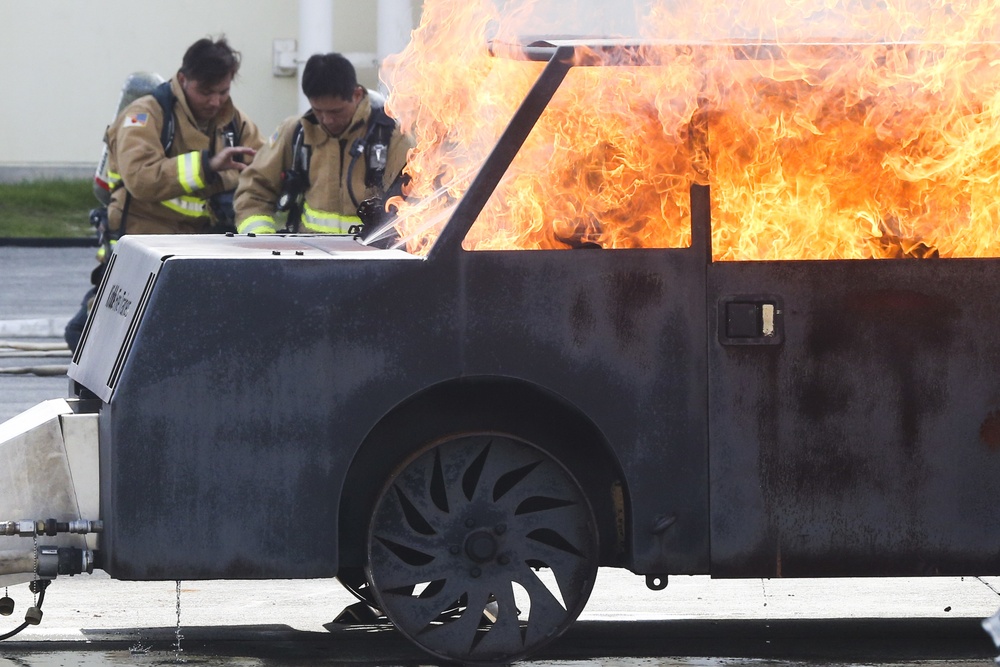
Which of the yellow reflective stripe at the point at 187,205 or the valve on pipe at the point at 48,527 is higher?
the yellow reflective stripe at the point at 187,205

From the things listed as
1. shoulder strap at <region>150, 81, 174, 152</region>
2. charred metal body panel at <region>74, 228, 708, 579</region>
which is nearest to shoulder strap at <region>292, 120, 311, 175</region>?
shoulder strap at <region>150, 81, 174, 152</region>

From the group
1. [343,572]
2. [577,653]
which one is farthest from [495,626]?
[343,572]

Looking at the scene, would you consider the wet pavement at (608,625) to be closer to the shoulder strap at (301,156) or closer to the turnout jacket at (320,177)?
the turnout jacket at (320,177)

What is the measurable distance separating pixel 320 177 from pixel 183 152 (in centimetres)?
95

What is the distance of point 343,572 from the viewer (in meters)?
5.77

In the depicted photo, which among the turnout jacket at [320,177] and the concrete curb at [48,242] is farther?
the concrete curb at [48,242]

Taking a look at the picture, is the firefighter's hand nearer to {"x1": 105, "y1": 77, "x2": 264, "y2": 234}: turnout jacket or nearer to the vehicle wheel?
{"x1": 105, "y1": 77, "x2": 264, "y2": 234}: turnout jacket

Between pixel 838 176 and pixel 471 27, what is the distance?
1.32m

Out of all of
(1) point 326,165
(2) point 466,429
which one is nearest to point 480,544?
(2) point 466,429

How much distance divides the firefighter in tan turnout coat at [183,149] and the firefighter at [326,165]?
1.59ft

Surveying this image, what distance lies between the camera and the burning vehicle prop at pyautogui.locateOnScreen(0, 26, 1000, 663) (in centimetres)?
486

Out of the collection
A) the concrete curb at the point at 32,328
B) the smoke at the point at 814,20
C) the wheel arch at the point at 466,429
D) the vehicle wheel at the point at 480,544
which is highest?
the smoke at the point at 814,20

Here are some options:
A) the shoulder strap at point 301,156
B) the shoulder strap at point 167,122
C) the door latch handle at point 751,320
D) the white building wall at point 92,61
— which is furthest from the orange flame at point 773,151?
the white building wall at point 92,61

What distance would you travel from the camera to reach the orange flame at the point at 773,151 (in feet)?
16.5
